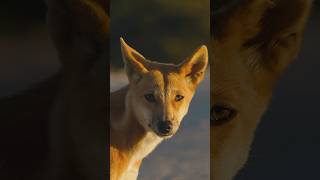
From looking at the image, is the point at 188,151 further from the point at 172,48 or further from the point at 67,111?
the point at 67,111

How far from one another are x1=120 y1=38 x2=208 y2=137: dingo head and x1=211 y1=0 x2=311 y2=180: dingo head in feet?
0.44

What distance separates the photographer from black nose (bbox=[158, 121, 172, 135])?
3.52 meters

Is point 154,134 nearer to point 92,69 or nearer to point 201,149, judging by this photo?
point 201,149

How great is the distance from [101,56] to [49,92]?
42 centimetres

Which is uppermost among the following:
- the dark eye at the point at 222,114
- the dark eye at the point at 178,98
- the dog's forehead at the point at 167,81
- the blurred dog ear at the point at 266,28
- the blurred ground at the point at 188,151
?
the blurred dog ear at the point at 266,28

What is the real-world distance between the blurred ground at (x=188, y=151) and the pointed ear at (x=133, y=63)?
15.0 inches

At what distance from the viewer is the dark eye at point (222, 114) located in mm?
3559

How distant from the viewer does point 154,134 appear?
3551mm

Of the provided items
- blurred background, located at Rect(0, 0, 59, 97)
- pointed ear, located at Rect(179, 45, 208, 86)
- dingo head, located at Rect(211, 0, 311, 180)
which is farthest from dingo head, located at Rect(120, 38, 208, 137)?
blurred background, located at Rect(0, 0, 59, 97)

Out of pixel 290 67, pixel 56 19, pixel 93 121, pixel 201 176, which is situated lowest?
pixel 201 176

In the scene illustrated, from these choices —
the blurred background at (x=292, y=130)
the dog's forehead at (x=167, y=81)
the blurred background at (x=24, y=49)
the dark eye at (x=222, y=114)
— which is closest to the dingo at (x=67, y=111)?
the blurred background at (x=24, y=49)

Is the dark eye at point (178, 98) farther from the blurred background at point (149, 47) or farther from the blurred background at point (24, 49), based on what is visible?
the blurred background at point (24, 49)

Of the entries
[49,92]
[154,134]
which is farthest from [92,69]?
[154,134]

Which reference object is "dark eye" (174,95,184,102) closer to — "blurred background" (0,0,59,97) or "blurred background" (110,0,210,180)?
"blurred background" (110,0,210,180)
